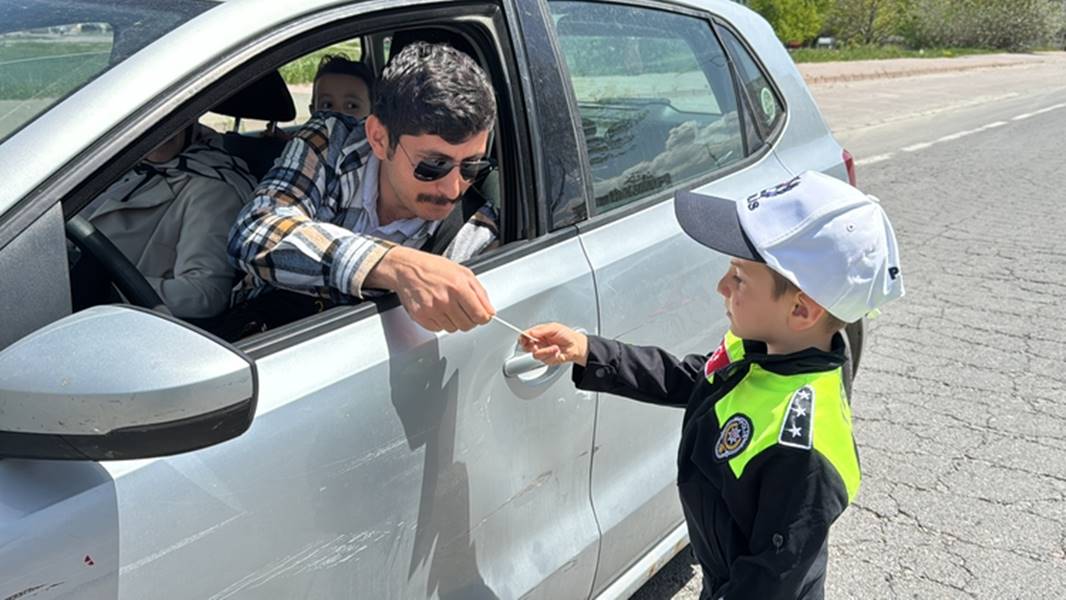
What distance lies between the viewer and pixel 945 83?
72.6 feet

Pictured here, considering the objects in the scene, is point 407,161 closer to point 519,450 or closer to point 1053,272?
point 519,450

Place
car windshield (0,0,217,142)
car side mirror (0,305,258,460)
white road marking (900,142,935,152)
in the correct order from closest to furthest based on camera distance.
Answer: car side mirror (0,305,258,460) → car windshield (0,0,217,142) → white road marking (900,142,935,152)

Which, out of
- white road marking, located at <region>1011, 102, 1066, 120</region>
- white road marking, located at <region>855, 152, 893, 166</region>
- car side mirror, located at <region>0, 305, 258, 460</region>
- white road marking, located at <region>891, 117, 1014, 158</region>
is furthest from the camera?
white road marking, located at <region>1011, 102, 1066, 120</region>

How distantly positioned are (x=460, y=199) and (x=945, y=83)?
76.0ft

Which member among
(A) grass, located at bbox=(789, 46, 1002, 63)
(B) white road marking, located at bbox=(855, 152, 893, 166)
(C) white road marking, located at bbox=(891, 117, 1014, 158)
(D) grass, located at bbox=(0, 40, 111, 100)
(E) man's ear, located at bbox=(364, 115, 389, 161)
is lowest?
(A) grass, located at bbox=(789, 46, 1002, 63)

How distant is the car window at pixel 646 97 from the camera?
216cm

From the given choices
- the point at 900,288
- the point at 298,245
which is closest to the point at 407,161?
the point at 298,245

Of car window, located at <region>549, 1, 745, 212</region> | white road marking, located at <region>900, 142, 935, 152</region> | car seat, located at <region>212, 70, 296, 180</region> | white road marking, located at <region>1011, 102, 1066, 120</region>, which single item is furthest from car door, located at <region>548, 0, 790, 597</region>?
white road marking, located at <region>1011, 102, 1066, 120</region>

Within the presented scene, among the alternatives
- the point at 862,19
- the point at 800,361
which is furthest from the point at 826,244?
the point at 862,19

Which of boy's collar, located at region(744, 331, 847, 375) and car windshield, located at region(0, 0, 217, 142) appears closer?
car windshield, located at region(0, 0, 217, 142)

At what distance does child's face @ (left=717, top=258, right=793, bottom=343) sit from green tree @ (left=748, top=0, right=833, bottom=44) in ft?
108

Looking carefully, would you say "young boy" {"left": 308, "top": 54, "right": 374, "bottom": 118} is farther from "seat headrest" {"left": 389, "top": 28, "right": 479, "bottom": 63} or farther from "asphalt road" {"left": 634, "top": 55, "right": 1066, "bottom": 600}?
"asphalt road" {"left": 634, "top": 55, "right": 1066, "bottom": 600}

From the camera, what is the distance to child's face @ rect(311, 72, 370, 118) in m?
A: 2.81

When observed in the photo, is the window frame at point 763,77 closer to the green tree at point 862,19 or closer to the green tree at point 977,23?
the green tree at point 862,19
